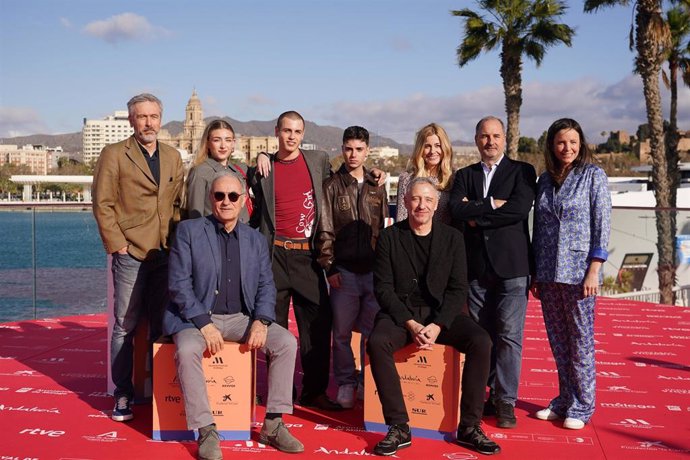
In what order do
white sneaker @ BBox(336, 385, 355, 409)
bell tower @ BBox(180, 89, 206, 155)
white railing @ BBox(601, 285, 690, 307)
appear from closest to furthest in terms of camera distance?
white sneaker @ BBox(336, 385, 355, 409), white railing @ BBox(601, 285, 690, 307), bell tower @ BBox(180, 89, 206, 155)

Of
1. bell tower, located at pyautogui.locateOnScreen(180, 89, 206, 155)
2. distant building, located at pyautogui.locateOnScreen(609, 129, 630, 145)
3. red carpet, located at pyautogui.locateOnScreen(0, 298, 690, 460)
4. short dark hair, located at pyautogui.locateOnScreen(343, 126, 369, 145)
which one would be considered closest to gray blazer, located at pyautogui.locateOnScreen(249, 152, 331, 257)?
short dark hair, located at pyautogui.locateOnScreen(343, 126, 369, 145)

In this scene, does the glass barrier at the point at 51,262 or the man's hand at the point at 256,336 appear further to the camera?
the glass barrier at the point at 51,262

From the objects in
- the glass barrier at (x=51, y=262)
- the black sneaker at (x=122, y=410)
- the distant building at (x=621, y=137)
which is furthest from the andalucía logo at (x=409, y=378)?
the distant building at (x=621, y=137)

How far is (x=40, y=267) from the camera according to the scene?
7.49m

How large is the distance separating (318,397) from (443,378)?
35.6 inches

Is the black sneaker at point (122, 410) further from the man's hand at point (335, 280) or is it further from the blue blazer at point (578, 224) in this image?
the blue blazer at point (578, 224)

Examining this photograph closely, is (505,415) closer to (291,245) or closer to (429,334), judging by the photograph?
(429,334)

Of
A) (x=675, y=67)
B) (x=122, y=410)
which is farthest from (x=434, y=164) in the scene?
(x=675, y=67)

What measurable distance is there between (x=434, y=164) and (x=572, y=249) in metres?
0.87

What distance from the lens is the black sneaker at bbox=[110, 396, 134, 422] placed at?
3.74 m

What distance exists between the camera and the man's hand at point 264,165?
389cm

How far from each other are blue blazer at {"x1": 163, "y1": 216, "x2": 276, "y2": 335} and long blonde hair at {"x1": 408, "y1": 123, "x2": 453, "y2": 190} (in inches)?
37.3

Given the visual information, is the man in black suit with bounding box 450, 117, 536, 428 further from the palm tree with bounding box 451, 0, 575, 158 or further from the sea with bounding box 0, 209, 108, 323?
the palm tree with bounding box 451, 0, 575, 158

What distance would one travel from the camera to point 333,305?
403cm
